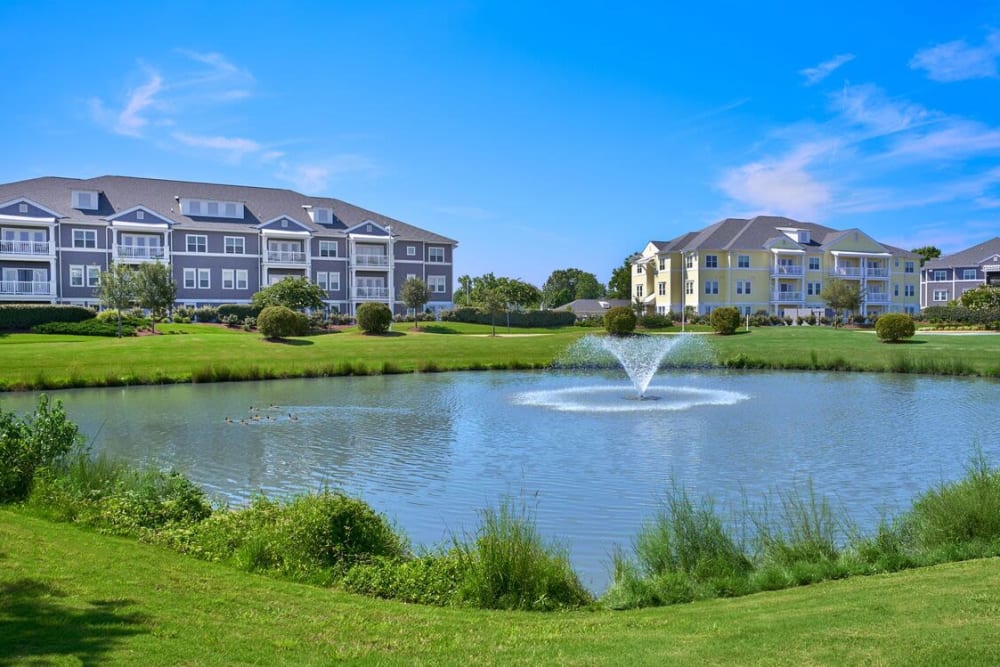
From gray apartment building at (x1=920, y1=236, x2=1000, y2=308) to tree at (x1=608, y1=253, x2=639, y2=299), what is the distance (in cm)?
3938

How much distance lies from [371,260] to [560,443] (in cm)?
5732

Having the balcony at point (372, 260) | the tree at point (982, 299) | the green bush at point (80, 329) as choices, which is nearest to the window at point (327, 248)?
the balcony at point (372, 260)

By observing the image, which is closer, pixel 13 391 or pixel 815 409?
pixel 815 409

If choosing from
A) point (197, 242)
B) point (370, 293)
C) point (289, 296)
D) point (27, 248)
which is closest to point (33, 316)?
point (27, 248)

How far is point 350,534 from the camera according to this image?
29.6ft

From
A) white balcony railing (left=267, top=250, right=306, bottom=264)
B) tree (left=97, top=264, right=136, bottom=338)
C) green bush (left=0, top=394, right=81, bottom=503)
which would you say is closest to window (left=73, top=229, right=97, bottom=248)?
tree (left=97, top=264, right=136, bottom=338)

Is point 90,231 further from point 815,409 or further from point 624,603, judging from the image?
point 624,603

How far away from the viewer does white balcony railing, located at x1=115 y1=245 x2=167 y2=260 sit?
64.1 m

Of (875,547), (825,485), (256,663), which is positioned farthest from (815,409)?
(256,663)

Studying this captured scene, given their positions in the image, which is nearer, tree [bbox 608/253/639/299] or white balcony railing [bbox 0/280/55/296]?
white balcony railing [bbox 0/280/55/296]

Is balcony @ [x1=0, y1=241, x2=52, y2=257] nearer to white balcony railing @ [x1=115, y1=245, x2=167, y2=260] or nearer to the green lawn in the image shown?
white balcony railing @ [x1=115, y1=245, x2=167, y2=260]

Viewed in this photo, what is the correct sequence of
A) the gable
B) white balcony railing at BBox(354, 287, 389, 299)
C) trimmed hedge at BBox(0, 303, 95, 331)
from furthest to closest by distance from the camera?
white balcony railing at BBox(354, 287, 389, 299), the gable, trimmed hedge at BBox(0, 303, 95, 331)

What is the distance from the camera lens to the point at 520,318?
7388 cm

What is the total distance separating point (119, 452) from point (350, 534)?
1088 centimetres
